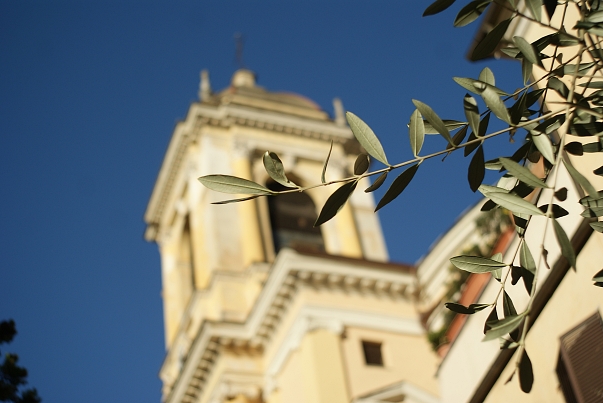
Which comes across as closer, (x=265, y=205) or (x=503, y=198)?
(x=503, y=198)

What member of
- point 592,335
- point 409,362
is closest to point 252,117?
point 409,362

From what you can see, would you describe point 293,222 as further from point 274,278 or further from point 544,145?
point 544,145

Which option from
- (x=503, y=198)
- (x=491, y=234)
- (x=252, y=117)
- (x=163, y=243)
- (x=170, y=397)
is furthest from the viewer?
(x=163, y=243)

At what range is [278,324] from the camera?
2084 cm

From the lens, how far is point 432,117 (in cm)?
379

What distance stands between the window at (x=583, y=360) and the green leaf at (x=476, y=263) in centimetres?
348

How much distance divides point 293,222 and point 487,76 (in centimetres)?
2204

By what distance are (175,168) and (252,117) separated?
305 centimetres

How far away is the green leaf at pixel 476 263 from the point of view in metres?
4.03

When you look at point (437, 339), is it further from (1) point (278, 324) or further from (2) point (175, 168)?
(2) point (175, 168)

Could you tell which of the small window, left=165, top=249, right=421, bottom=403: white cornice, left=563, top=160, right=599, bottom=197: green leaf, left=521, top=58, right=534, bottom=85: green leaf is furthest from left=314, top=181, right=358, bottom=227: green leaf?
the small window

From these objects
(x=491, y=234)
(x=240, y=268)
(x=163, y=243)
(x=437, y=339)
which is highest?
(x=163, y=243)

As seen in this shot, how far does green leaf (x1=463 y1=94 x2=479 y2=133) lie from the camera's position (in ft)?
12.5

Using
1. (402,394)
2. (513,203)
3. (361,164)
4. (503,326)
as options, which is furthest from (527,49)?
(402,394)
